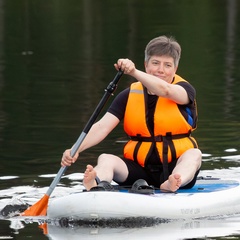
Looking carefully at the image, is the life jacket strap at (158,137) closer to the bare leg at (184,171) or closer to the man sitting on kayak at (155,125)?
the man sitting on kayak at (155,125)

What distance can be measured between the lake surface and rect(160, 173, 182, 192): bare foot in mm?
331

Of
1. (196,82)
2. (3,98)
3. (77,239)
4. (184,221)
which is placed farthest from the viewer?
(196,82)

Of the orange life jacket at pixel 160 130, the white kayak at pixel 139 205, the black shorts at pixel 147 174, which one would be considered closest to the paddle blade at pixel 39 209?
the white kayak at pixel 139 205

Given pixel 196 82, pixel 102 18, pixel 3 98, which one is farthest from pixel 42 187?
pixel 102 18

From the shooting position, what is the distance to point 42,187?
36.0ft

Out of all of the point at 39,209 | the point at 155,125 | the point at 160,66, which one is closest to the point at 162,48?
the point at 160,66

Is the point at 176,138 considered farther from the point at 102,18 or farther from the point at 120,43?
the point at 102,18

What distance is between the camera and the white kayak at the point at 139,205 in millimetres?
9289

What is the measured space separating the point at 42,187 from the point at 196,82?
886cm

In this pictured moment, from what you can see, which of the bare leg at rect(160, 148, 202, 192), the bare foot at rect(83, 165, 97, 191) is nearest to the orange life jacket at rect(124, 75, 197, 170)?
the bare leg at rect(160, 148, 202, 192)

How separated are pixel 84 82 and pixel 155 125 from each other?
9.85 m

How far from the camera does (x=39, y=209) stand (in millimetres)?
9836

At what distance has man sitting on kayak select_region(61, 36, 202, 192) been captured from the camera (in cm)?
998

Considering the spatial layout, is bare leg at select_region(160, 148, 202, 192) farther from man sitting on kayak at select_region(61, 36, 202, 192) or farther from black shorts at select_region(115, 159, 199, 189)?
black shorts at select_region(115, 159, 199, 189)
